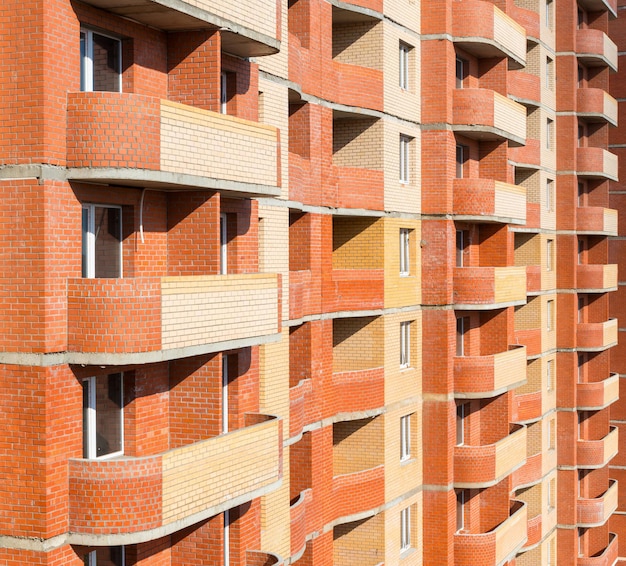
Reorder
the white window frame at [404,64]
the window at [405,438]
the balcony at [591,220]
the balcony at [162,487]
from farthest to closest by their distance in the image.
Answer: the balcony at [591,220] → the window at [405,438] → the white window frame at [404,64] → the balcony at [162,487]

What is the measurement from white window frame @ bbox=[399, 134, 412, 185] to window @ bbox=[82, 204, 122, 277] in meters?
13.7

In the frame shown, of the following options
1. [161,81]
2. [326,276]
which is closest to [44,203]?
[161,81]

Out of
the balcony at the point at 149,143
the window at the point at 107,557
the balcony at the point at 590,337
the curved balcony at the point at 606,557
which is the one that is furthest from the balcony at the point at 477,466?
the curved balcony at the point at 606,557

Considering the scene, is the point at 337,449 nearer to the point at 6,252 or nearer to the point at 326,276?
the point at 326,276

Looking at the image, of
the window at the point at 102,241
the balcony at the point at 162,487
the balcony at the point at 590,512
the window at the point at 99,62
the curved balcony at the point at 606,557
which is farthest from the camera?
the curved balcony at the point at 606,557

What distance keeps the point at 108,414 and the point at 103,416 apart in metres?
0.15

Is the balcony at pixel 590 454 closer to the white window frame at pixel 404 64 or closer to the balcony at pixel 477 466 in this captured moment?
the balcony at pixel 477 466

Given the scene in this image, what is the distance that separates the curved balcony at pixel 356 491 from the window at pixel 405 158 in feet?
26.1

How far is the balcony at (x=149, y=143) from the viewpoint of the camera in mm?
14625

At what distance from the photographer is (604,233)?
44062 millimetres

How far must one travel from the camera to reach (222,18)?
17.1 metres

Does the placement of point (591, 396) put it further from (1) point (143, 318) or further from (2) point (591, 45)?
(1) point (143, 318)

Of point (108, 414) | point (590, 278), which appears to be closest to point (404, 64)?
point (108, 414)

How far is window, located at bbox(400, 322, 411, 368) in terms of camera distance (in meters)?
29.2
